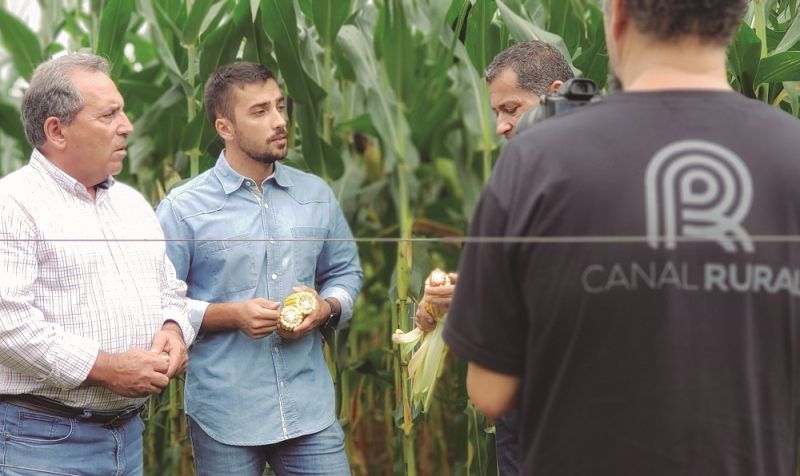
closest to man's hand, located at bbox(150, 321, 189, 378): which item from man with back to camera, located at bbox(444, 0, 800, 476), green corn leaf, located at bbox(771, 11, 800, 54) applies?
man with back to camera, located at bbox(444, 0, 800, 476)

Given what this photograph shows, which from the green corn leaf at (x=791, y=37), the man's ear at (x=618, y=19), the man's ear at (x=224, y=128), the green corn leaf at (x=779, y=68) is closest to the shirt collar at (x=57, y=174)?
the man's ear at (x=224, y=128)

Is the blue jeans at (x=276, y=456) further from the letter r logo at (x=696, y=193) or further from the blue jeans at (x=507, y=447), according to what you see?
the letter r logo at (x=696, y=193)

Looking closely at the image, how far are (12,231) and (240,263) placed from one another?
2.18ft

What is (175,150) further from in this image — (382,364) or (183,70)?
(382,364)

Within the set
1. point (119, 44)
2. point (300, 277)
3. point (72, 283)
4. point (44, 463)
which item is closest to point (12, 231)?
point (72, 283)

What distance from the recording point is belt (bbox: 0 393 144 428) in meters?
2.26

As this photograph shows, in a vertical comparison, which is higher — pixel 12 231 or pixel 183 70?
pixel 183 70

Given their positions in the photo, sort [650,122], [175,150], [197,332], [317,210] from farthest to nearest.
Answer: [175,150] → [317,210] → [197,332] → [650,122]

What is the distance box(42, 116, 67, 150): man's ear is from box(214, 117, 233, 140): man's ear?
0.58 metres

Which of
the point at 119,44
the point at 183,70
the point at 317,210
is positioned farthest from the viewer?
the point at 183,70

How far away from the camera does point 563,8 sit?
338 cm

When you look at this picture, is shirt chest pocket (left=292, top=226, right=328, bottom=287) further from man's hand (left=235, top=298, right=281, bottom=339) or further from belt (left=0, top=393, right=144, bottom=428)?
belt (left=0, top=393, right=144, bottom=428)

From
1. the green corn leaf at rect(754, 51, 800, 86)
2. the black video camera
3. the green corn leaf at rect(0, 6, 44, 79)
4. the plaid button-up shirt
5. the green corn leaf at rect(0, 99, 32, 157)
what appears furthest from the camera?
the green corn leaf at rect(0, 99, 32, 157)

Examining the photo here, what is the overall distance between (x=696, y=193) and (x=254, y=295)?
5.29 feet
